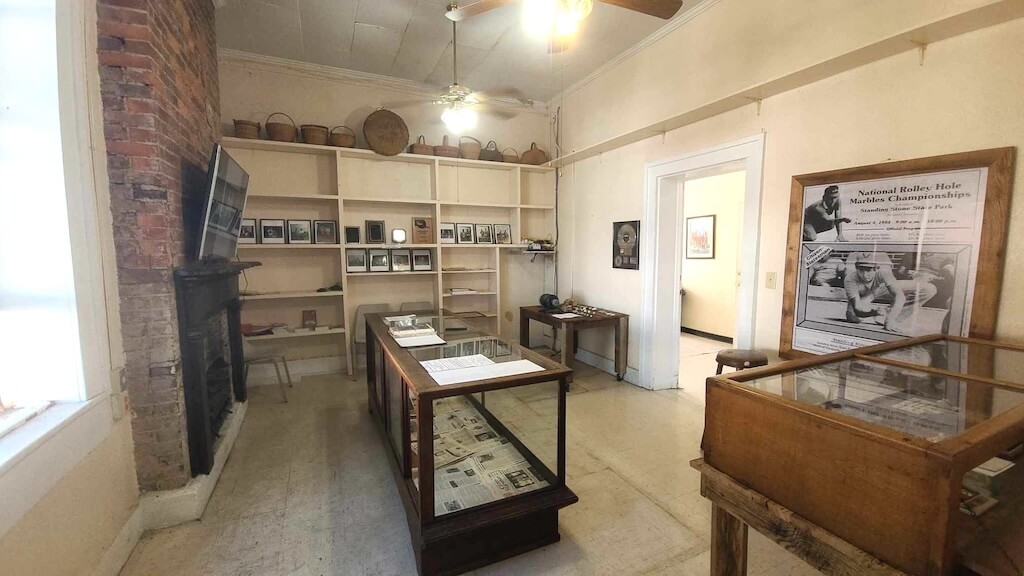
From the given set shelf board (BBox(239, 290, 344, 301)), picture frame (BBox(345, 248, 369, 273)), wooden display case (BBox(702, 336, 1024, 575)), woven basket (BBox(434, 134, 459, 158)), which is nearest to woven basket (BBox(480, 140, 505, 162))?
woven basket (BBox(434, 134, 459, 158))

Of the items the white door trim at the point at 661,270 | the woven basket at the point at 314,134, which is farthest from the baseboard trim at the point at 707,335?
the woven basket at the point at 314,134

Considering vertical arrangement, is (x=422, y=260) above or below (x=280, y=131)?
below

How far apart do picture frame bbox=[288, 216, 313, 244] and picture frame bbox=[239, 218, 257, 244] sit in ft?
1.03

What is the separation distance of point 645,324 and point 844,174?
6.49ft

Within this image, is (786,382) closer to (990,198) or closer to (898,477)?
(898,477)

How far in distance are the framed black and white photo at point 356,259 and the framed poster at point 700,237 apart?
487 centimetres

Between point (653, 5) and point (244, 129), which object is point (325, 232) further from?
point (653, 5)

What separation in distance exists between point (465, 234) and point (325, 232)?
1.58m

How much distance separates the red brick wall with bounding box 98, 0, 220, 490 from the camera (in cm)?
188

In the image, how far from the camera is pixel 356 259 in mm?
4441

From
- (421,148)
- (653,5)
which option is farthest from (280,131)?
(653,5)

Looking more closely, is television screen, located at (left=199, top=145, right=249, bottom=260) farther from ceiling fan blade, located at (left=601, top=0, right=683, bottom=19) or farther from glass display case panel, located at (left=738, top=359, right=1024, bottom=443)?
glass display case panel, located at (left=738, top=359, right=1024, bottom=443)

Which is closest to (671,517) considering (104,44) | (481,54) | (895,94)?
(895,94)

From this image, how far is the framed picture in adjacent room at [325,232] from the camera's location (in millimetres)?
4270
